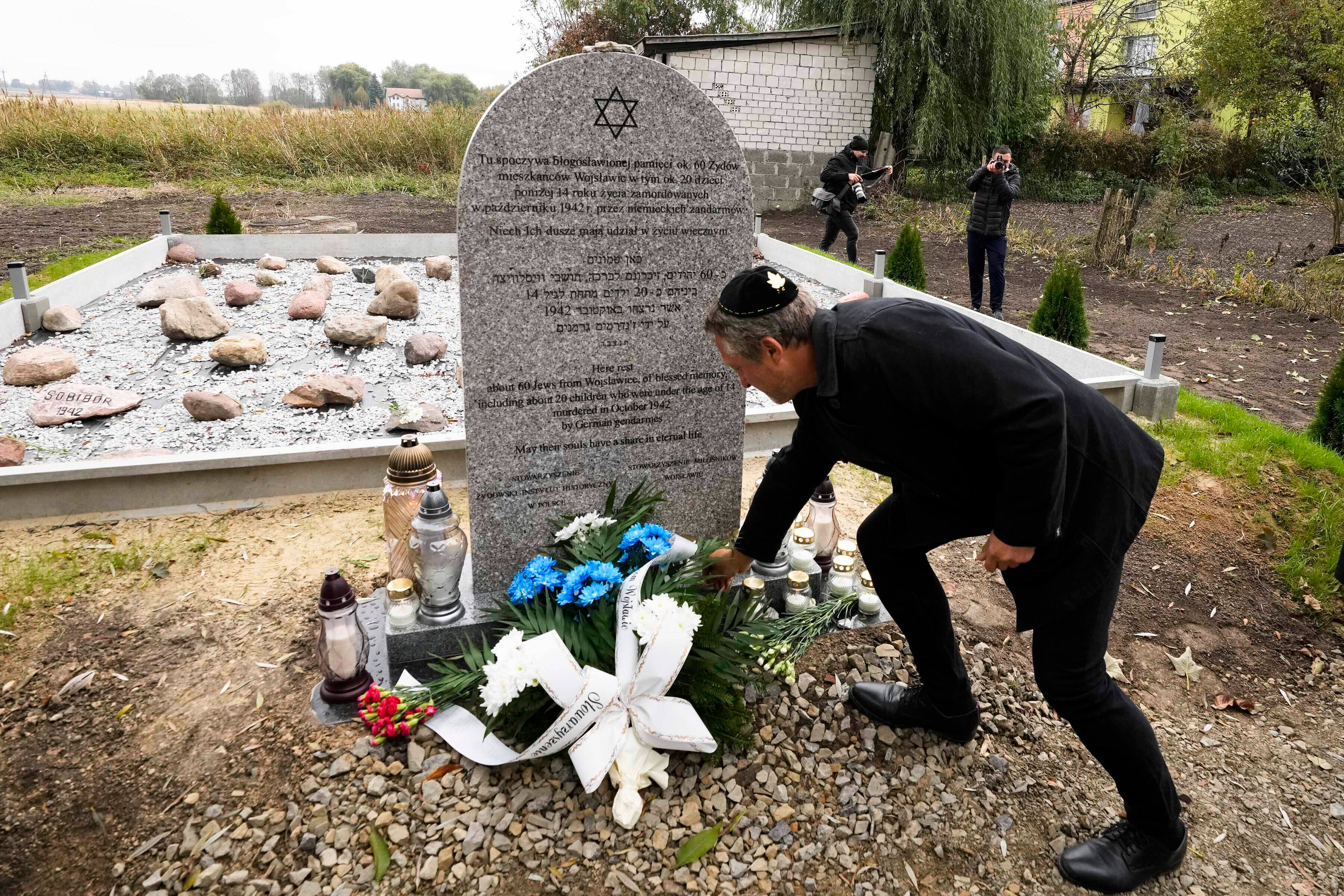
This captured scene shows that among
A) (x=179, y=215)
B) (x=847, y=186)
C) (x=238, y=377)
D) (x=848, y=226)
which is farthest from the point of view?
(x=179, y=215)

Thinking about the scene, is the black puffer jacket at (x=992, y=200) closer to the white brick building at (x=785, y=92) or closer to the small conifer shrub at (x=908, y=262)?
the small conifer shrub at (x=908, y=262)

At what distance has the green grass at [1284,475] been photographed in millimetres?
4332

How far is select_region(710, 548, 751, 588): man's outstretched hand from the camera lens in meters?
3.16

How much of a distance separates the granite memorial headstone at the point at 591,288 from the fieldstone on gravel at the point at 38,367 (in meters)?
5.08

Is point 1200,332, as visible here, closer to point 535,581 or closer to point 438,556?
point 535,581

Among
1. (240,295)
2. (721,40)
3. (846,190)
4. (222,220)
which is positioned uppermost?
(721,40)

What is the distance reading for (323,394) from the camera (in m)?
6.23

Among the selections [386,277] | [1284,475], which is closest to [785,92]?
[386,277]

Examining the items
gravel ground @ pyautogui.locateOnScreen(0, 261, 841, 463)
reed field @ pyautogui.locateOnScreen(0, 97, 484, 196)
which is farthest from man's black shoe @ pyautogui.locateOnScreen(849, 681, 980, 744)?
reed field @ pyautogui.locateOnScreen(0, 97, 484, 196)

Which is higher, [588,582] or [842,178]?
[842,178]

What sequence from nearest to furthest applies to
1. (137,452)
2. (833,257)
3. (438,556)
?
(438,556) < (137,452) < (833,257)

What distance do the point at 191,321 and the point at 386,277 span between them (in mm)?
2277

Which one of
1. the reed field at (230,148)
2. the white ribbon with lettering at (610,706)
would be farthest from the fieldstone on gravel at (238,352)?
the reed field at (230,148)

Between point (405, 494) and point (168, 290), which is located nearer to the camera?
point (405, 494)
